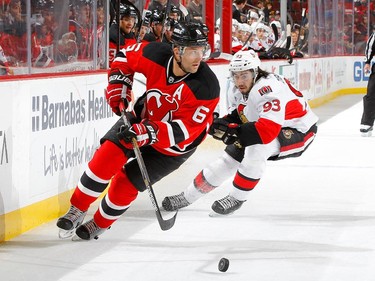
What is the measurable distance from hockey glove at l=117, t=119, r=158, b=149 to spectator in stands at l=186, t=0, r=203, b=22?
4254 mm

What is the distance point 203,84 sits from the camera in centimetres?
407

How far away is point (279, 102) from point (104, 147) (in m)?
1.02

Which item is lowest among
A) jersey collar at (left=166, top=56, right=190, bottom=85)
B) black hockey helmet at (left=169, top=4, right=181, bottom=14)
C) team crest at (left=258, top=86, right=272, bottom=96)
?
team crest at (left=258, top=86, right=272, bottom=96)

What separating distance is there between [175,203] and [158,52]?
117cm

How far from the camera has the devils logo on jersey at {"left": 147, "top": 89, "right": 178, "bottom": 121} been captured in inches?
161

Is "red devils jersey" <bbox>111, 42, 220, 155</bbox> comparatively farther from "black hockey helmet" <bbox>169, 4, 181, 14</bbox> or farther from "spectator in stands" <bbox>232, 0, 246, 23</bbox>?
"spectator in stands" <bbox>232, 0, 246, 23</bbox>

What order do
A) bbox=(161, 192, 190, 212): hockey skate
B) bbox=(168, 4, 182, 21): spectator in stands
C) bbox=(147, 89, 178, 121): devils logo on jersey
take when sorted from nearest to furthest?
bbox=(147, 89, 178, 121): devils logo on jersey
bbox=(161, 192, 190, 212): hockey skate
bbox=(168, 4, 182, 21): spectator in stands

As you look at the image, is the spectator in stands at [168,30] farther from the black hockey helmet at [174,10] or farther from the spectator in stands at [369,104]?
the spectator in stands at [369,104]

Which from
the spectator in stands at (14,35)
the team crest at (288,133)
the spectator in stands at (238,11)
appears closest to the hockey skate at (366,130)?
the spectator in stands at (238,11)

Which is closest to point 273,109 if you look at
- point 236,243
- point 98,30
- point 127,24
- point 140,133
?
point 236,243

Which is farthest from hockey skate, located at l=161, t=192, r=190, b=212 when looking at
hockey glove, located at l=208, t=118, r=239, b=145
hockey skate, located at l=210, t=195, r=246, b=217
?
hockey glove, located at l=208, t=118, r=239, b=145

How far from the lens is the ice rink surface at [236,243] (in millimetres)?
3680

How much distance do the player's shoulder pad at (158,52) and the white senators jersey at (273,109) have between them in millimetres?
630

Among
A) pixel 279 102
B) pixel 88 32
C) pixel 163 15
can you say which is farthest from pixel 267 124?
pixel 163 15
